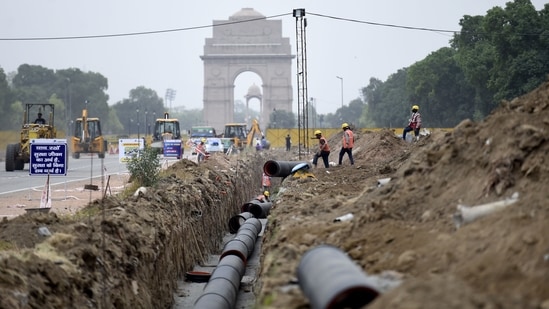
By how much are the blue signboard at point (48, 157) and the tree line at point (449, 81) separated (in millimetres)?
16608

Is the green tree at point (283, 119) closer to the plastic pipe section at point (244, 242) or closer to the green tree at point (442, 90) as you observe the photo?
the green tree at point (442, 90)

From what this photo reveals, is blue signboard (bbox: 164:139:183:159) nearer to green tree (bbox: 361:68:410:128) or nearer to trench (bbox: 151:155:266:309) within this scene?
trench (bbox: 151:155:266:309)

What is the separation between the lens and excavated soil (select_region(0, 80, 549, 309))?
264 inches

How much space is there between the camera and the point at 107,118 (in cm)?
12612

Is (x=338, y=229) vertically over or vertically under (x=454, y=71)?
under

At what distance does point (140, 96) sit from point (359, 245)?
160 m

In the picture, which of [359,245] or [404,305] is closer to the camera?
[404,305]

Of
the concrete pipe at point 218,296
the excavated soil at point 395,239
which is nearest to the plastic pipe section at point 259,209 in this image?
the excavated soil at point 395,239

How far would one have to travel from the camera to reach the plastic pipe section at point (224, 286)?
13.3m

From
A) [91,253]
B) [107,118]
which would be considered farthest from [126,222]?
[107,118]

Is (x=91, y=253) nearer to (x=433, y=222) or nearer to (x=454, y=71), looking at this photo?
(x=433, y=222)

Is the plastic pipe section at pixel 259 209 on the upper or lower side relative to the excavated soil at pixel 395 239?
lower

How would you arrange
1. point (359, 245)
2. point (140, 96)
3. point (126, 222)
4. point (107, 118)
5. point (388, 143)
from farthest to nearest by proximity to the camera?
1. point (140, 96)
2. point (107, 118)
3. point (388, 143)
4. point (126, 222)
5. point (359, 245)

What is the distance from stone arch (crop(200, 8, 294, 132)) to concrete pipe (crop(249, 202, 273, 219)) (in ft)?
395
